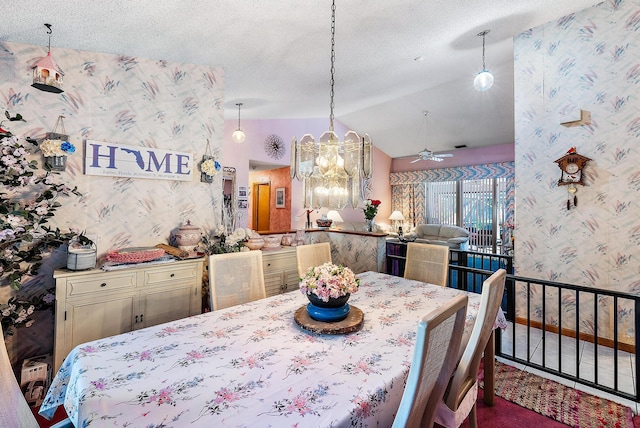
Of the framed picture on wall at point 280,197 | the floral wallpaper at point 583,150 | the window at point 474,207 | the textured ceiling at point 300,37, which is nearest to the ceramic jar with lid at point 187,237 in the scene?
the textured ceiling at point 300,37

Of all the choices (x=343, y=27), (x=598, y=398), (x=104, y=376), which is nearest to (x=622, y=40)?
(x=343, y=27)

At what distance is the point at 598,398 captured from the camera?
207cm

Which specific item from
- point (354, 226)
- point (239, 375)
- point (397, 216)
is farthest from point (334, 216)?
point (239, 375)

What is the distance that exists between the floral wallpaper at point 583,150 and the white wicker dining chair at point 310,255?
2.37 m

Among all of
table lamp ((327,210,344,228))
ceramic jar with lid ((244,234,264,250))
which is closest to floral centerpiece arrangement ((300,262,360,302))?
ceramic jar with lid ((244,234,264,250))

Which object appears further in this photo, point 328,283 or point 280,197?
point 280,197

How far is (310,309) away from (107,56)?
2.77 meters

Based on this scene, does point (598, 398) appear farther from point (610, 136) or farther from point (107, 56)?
point (107, 56)

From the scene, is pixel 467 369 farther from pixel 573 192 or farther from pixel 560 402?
pixel 573 192

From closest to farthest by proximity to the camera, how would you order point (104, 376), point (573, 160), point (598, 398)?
1. point (104, 376)
2. point (598, 398)
3. point (573, 160)

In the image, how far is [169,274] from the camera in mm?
2576

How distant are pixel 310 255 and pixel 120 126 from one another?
2049 mm

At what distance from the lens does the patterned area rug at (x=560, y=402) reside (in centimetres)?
185

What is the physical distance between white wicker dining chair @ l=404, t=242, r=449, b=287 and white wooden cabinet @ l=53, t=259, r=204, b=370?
196 centimetres
